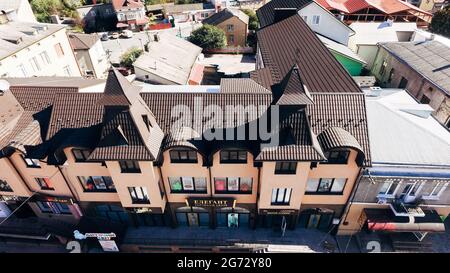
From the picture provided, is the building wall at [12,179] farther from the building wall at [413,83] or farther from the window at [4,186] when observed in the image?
the building wall at [413,83]

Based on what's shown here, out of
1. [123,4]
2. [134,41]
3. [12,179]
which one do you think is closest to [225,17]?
[134,41]

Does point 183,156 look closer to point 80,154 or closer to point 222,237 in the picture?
point 80,154

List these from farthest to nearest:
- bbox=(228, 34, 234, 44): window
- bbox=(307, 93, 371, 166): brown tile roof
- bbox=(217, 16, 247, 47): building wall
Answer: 1. bbox=(228, 34, 234, 44): window
2. bbox=(217, 16, 247, 47): building wall
3. bbox=(307, 93, 371, 166): brown tile roof

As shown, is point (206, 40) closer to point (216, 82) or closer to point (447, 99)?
point (216, 82)

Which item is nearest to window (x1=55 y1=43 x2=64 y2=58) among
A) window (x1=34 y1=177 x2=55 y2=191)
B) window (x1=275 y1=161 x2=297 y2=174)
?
window (x1=34 y1=177 x2=55 y2=191)

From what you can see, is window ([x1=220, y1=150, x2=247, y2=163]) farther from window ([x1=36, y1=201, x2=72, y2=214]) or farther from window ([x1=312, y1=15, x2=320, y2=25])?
window ([x1=312, y1=15, x2=320, y2=25])

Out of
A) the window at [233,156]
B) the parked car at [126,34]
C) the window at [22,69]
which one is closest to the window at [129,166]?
the window at [233,156]
